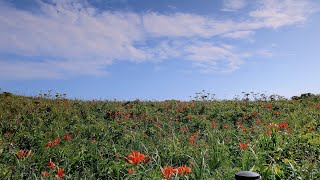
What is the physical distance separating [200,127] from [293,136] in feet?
13.4

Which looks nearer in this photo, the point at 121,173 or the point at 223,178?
the point at 223,178

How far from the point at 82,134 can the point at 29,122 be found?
2347mm

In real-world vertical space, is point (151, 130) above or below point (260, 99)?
below

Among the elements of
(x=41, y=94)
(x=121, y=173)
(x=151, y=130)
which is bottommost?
(x=121, y=173)

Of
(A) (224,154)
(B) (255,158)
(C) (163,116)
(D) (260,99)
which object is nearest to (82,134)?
(C) (163,116)

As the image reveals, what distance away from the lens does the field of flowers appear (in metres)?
5.43

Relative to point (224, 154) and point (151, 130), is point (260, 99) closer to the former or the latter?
point (151, 130)

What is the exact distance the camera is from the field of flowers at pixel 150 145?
17.8 ft

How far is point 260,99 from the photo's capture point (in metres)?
19.7

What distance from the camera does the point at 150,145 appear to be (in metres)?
8.41

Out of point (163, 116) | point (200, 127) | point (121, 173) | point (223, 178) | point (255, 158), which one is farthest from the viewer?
point (163, 116)

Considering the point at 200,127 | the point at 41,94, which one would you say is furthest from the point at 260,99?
the point at 41,94

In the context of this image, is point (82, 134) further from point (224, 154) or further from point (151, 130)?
point (224, 154)

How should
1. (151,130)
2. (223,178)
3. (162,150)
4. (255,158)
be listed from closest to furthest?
(223,178)
(255,158)
(162,150)
(151,130)
